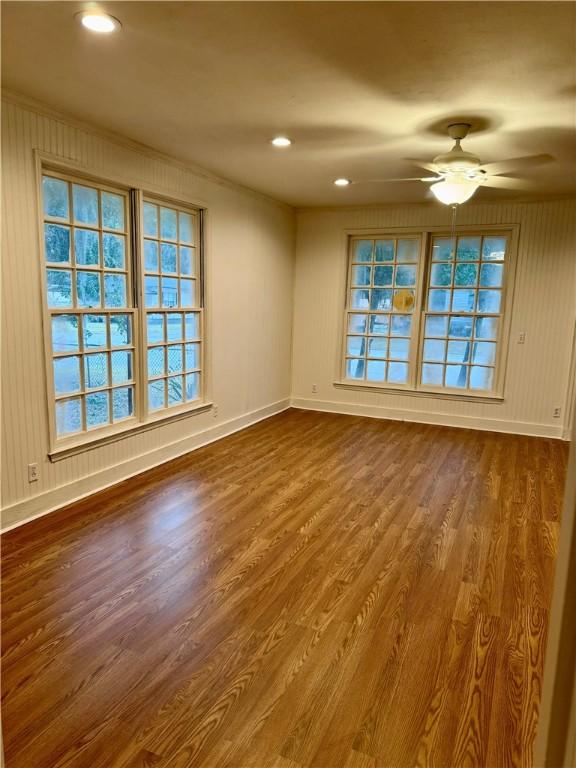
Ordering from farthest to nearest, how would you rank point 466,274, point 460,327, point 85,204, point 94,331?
point 460,327 < point 466,274 < point 94,331 < point 85,204

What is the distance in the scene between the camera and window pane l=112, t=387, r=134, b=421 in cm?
402

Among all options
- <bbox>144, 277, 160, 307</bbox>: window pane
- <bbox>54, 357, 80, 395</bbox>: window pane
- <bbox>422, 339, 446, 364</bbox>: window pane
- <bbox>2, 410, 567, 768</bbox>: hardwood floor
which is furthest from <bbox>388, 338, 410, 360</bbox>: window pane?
<bbox>54, 357, 80, 395</bbox>: window pane

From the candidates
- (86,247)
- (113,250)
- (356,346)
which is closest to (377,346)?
(356,346)

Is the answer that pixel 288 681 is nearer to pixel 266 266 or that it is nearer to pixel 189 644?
pixel 189 644

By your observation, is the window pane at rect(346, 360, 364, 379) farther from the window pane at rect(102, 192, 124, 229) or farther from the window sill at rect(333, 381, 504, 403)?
the window pane at rect(102, 192, 124, 229)

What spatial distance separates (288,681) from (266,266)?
4729 mm

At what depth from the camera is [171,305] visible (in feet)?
15.0

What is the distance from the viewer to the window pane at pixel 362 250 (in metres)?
6.35

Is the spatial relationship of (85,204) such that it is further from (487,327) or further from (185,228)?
Answer: (487,327)

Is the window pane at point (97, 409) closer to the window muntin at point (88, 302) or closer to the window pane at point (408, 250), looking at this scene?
the window muntin at point (88, 302)

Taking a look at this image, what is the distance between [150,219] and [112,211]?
45 centimetres

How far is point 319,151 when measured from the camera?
3.91m

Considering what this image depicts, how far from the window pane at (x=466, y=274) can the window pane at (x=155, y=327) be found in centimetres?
354

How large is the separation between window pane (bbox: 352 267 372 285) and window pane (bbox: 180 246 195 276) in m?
2.45
